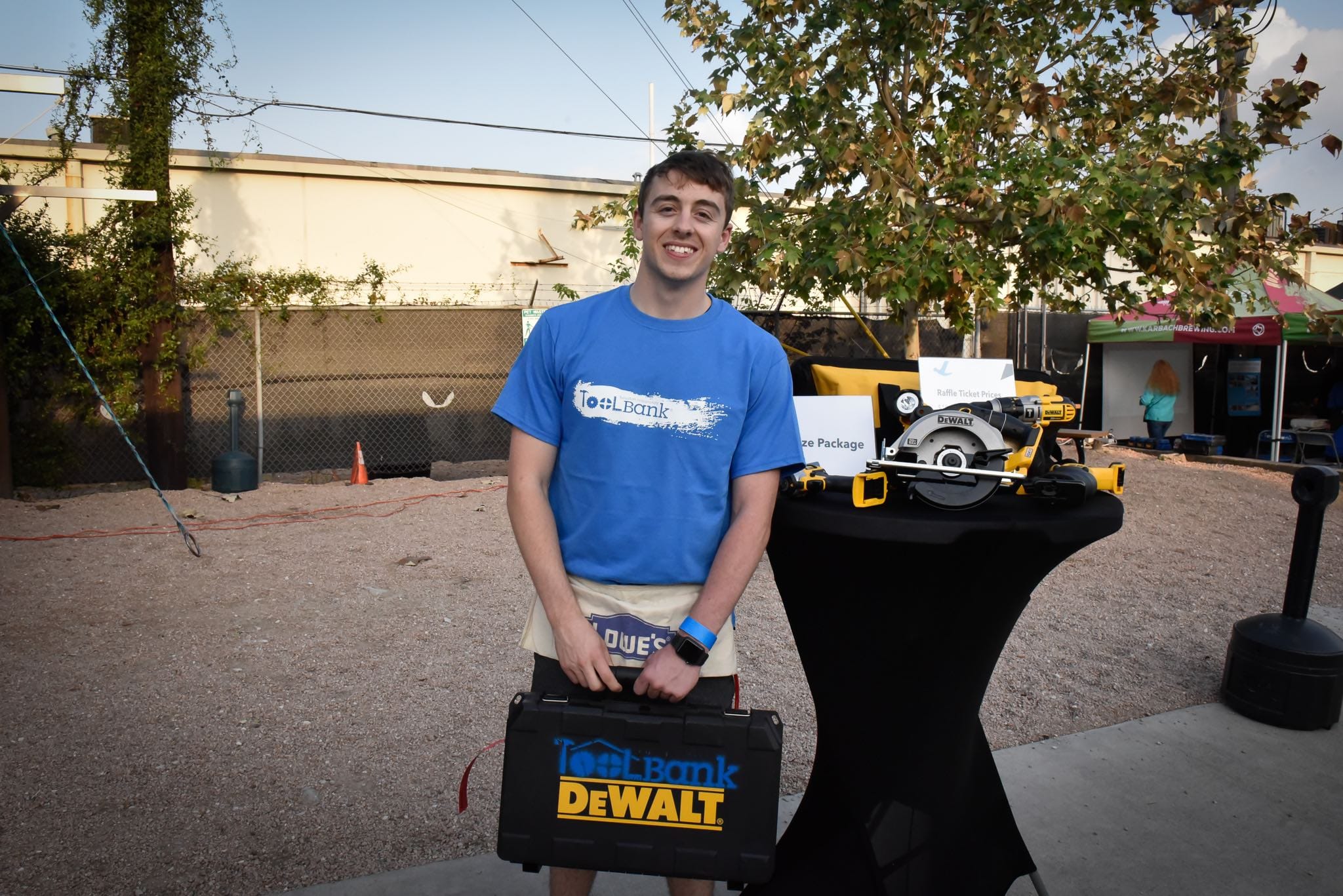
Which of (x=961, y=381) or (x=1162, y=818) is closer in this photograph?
(x=961, y=381)

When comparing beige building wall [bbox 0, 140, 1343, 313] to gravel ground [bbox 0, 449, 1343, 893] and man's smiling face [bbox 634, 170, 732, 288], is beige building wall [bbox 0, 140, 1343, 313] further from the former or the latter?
man's smiling face [bbox 634, 170, 732, 288]

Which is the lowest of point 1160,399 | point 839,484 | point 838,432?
point 839,484

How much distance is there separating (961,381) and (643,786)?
4.04 feet

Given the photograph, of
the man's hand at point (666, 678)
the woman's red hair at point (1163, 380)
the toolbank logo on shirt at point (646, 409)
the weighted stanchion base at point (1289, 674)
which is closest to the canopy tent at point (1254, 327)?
the woman's red hair at point (1163, 380)

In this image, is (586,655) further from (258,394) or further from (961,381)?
(258,394)

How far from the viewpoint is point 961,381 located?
220cm

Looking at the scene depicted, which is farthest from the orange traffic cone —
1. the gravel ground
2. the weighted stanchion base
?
the weighted stanchion base

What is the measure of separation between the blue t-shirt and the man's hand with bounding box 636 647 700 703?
16 cm

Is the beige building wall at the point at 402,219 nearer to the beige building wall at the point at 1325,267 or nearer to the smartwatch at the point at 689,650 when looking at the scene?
the beige building wall at the point at 1325,267

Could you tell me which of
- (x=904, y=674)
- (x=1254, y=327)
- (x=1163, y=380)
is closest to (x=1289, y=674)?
(x=904, y=674)

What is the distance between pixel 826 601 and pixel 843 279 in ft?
15.3

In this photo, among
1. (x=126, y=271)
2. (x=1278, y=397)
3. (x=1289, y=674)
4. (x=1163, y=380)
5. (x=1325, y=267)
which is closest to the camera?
(x=1289, y=674)

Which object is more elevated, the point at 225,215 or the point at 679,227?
Answer: the point at 225,215

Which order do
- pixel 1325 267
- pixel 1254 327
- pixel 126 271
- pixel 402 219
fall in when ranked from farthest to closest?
pixel 1325 267 < pixel 402 219 < pixel 1254 327 < pixel 126 271
